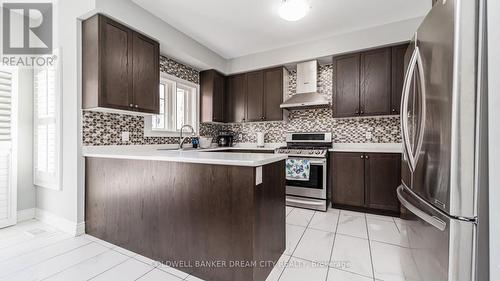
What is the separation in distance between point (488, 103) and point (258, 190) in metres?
1.15

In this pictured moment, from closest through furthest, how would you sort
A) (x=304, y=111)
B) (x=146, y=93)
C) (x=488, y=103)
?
Answer: (x=488, y=103) → (x=146, y=93) → (x=304, y=111)

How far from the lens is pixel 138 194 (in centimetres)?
182

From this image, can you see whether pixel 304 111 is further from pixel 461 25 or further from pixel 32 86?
pixel 32 86

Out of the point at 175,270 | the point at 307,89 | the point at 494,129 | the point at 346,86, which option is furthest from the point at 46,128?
the point at 346,86

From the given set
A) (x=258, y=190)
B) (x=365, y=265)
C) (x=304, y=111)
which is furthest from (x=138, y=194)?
(x=304, y=111)

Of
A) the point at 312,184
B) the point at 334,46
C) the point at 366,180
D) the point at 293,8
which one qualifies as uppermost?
Result: the point at 334,46

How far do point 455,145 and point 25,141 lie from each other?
4157 millimetres

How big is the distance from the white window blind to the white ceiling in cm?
151

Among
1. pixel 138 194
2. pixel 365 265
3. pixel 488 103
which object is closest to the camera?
pixel 488 103

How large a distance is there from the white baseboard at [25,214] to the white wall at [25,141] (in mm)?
37

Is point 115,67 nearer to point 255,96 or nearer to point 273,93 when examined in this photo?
point 255,96

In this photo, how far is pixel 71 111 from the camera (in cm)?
226

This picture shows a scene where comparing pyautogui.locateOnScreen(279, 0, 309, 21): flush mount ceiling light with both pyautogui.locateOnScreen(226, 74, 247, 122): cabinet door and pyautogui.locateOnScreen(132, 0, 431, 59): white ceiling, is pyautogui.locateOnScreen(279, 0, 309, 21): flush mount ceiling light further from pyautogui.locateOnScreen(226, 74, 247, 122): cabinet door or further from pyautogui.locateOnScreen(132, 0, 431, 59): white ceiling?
pyautogui.locateOnScreen(226, 74, 247, 122): cabinet door

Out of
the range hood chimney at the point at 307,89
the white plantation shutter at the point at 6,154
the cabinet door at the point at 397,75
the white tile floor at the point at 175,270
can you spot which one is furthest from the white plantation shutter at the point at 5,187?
the cabinet door at the point at 397,75
